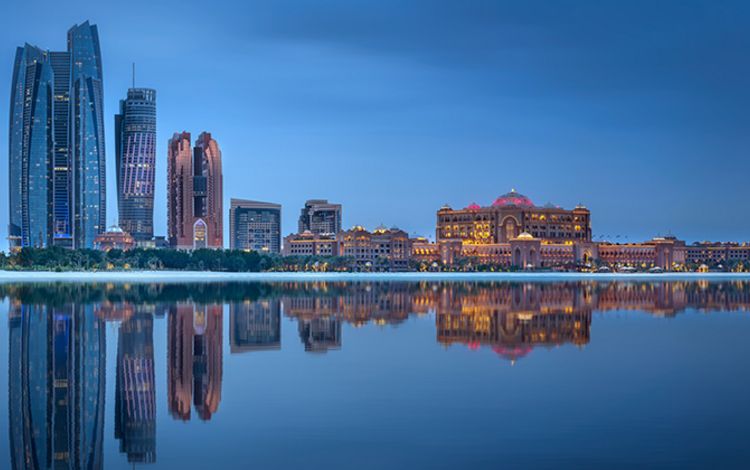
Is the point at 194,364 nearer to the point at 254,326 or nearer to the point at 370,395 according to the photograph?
the point at 370,395

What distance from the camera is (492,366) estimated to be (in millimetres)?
27922

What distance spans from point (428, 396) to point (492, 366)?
5.94 meters

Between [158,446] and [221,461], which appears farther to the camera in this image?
[158,446]

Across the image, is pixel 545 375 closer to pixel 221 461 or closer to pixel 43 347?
pixel 221 461

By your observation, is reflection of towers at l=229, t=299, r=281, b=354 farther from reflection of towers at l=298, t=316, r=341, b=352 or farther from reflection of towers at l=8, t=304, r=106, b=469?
reflection of towers at l=8, t=304, r=106, b=469

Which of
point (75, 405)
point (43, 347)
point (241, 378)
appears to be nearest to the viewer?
point (75, 405)

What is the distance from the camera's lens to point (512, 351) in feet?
105

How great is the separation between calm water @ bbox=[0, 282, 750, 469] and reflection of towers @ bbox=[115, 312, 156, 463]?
0.06 meters

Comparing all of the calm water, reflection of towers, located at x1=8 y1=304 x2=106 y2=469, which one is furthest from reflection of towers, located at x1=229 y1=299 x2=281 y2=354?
reflection of towers, located at x1=8 y1=304 x2=106 y2=469

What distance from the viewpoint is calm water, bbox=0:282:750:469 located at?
16609 millimetres

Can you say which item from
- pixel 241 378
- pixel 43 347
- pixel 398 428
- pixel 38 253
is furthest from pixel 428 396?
pixel 38 253

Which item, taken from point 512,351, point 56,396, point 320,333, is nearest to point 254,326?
point 320,333

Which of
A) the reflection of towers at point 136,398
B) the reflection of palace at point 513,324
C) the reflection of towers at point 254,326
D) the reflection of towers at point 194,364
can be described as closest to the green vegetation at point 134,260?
the reflection of towers at point 254,326

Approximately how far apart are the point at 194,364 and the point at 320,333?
469 inches
